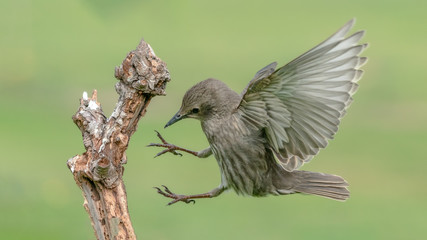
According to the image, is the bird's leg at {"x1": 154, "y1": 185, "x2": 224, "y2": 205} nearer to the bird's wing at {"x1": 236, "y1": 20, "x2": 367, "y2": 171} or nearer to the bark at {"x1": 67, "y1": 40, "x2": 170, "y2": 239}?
the bird's wing at {"x1": 236, "y1": 20, "x2": 367, "y2": 171}

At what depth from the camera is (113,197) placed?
3.66 meters

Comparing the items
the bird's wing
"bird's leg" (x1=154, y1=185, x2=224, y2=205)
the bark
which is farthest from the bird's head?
the bark

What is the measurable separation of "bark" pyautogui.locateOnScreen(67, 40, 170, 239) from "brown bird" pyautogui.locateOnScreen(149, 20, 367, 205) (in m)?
0.87

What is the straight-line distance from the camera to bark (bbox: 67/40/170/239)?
3541mm

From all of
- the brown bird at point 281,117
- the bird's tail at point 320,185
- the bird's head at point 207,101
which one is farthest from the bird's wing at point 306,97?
the bird's tail at point 320,185

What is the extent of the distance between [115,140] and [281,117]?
47.8 inches

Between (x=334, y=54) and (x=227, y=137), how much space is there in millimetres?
Answer: 1050

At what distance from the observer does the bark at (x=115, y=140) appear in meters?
3.54

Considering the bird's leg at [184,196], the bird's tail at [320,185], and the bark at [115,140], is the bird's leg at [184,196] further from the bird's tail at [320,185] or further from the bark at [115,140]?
the bark at [115,140]

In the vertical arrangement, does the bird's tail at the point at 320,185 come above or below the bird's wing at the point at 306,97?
below

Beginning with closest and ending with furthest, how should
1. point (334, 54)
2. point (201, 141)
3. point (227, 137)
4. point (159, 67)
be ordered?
point (159, 67)
point (334, 54)
point (227, 137)
point (201, 141)

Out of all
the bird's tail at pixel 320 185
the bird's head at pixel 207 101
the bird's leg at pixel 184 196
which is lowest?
the bird's tail at pixel 320 185

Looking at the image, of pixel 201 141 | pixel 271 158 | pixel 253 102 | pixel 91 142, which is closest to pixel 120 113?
pixel 91 142

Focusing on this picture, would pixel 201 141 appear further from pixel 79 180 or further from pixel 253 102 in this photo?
pixel 79 180
